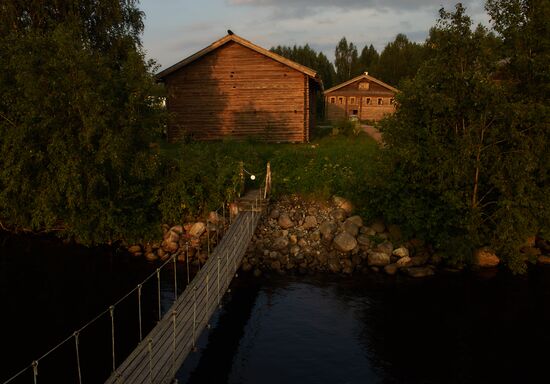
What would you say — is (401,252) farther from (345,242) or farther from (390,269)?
(345,242)

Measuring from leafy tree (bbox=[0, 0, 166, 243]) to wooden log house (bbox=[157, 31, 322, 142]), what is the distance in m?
11.6

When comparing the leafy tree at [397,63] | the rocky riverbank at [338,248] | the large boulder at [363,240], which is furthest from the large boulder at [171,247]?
the leafy tree at [397,63]

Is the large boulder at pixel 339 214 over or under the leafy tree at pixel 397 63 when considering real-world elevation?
under

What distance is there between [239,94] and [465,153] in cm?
1944

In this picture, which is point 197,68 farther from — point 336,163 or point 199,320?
point 199,320

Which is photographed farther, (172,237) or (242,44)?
(242,44)

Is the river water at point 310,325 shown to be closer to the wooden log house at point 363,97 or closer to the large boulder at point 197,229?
the large boulder at point 197,229

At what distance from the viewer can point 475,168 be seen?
70.8ft

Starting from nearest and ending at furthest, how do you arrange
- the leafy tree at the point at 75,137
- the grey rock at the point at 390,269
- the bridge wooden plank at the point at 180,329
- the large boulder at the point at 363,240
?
the bridge wooden plank at the point at 180,329 < the grey rock at the point at 390,269 < the leafy tree at the point at 75,137 < the large boulder at the point at 363,240

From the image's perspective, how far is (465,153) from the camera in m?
20.5

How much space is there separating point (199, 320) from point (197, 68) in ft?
83.3

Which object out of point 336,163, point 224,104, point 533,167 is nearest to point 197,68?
point 224,104

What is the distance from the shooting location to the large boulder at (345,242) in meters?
22.7

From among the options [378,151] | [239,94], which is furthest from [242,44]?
[378,151]
